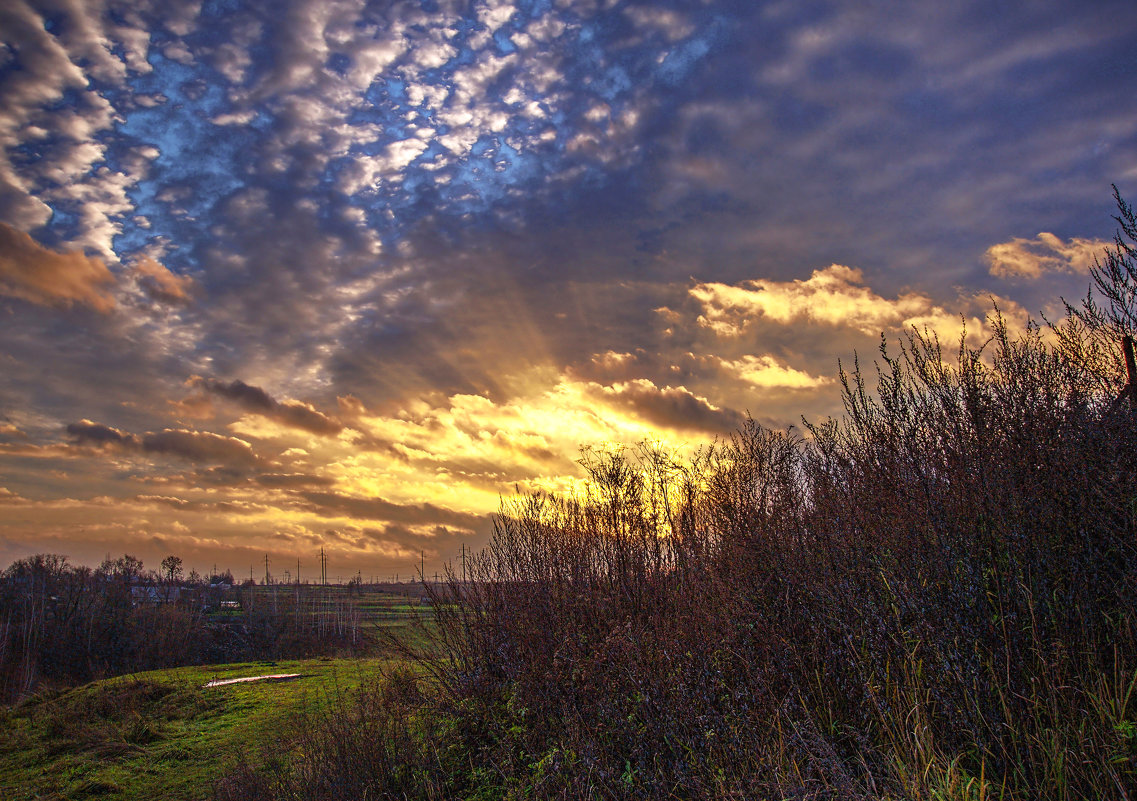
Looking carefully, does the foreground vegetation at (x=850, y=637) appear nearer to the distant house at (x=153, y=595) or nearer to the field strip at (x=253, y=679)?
the field strip at (x=253, y=679)

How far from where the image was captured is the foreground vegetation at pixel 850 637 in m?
4.36

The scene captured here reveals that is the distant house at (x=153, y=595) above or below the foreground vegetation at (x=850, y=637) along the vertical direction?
below

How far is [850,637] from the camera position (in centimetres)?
522

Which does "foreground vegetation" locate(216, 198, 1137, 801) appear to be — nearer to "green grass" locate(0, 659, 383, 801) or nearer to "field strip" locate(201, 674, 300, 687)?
"green grass" locate(0, 659, 383, 801)

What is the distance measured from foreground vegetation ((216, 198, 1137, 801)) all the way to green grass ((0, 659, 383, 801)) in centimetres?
545

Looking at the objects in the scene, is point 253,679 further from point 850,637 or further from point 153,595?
point 153,595

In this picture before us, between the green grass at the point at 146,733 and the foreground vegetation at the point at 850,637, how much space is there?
545cm

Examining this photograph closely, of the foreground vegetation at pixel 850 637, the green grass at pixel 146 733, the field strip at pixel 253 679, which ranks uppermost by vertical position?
the foreground vegetation at pixel 850 637

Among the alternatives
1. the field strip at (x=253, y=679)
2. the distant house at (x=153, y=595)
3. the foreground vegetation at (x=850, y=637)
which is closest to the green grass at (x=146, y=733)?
the field strip at (x=253, y=679)

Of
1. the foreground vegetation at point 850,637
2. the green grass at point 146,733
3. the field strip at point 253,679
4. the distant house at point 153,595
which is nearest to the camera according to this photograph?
the foreground vegetation at point 850,637

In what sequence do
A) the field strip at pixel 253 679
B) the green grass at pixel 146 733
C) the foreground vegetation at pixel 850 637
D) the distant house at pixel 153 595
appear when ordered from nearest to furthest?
1. the foreground vegetation at pixel 850 637
2. the green grass at pixel 146 733
3. the field strip at pixel 253 679
4. the distant house at pixel 153 595

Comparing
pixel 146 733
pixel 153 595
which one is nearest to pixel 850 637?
pixel 146 733

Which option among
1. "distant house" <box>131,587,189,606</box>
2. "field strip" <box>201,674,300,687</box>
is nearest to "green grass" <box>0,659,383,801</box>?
"field strip" <box>201,674,300,687</box>

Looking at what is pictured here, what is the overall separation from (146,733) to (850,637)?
68.0 ft
